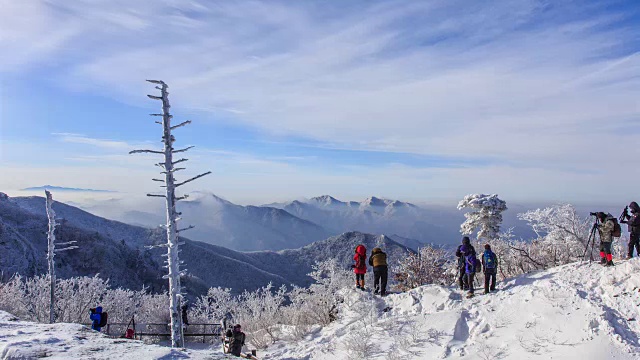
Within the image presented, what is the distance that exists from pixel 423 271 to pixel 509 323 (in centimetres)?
1072

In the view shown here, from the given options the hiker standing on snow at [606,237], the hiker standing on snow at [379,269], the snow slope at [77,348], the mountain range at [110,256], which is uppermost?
the hiker standing on snow at [606,237]

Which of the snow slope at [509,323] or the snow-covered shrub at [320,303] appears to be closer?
the snow slope at [509,323]

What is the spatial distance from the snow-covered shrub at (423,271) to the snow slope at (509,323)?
680 cm

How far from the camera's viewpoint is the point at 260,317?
817 inches

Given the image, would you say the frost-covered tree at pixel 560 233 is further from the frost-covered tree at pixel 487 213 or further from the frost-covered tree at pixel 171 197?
the frost-covered tree at pixel 171 197

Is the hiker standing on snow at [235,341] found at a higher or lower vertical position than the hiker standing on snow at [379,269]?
lower

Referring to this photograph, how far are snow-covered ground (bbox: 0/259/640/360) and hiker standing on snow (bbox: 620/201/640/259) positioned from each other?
1.17m

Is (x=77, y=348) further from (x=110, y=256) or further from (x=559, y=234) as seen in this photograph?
(x=110, y=256)

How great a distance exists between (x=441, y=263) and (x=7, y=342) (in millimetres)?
22456

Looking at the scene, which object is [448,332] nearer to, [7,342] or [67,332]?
[67,332]

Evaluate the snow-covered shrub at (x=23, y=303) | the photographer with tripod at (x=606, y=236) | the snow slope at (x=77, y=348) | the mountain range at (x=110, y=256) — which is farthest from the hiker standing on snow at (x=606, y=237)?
the snow-covered shrub at (x=23, y=303)

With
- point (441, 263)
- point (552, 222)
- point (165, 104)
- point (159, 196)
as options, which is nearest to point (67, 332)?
point (159, 196)

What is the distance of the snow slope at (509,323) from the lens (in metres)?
9.71

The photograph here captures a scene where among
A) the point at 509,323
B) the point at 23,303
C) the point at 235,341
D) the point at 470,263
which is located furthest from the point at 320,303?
the point at 23,303
